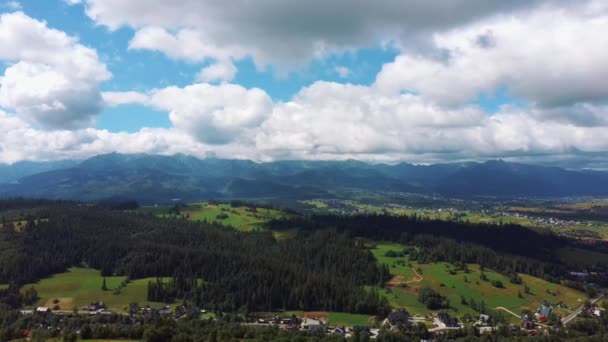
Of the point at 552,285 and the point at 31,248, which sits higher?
the point at 31,248

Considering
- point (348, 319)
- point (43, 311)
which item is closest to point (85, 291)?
point (43, 311)

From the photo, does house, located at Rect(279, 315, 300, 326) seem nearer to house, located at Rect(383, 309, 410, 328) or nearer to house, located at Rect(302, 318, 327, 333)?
house, located at Rect(302, 318, 327, 333)

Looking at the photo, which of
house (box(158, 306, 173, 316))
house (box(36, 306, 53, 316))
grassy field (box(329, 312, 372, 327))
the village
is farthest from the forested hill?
house (box(36, 306, 53, 316))

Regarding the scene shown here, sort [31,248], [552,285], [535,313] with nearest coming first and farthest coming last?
[535,313]
[552,285]
[31,248]

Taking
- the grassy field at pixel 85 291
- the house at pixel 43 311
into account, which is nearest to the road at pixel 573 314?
the grassy field at pixel 85 291

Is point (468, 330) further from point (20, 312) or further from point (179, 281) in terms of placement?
point (20, 312)

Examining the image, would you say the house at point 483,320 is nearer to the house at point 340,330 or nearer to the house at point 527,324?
the house at point 527,324

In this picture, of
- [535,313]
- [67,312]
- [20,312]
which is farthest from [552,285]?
[20,312]
